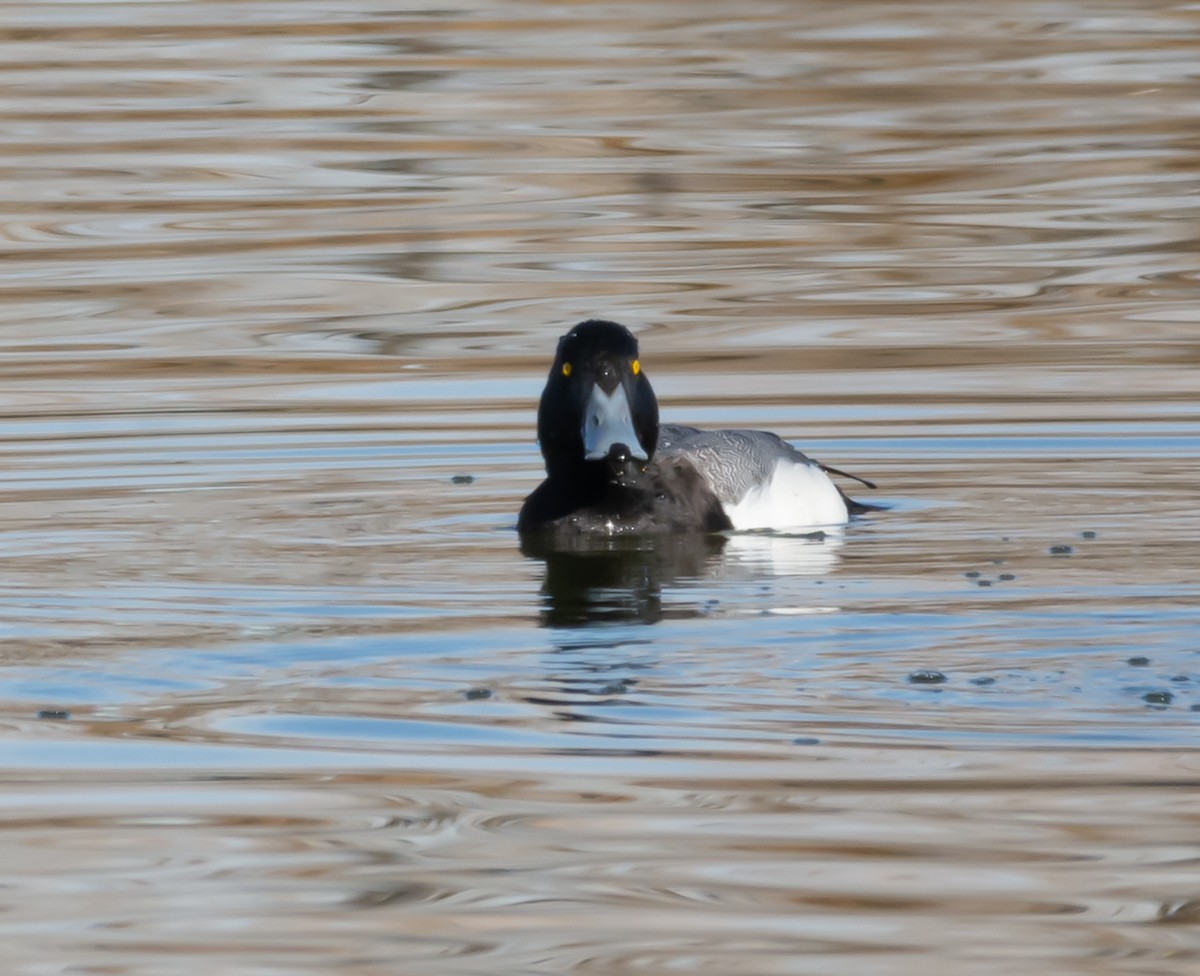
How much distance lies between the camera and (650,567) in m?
9.86

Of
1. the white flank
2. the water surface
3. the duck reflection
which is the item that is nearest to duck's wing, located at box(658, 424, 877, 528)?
the white flank

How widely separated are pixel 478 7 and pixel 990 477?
1640cm

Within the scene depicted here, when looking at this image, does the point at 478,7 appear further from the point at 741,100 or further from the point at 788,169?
the point at 788,169

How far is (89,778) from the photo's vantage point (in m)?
6.77

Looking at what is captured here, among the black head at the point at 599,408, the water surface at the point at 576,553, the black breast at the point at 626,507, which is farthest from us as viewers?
the black breast at the point at 626,507

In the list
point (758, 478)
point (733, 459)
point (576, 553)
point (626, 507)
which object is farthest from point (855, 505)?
point (576, 553)

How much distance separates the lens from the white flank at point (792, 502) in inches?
421

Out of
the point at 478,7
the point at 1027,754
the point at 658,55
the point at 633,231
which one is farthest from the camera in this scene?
the point at 478,7

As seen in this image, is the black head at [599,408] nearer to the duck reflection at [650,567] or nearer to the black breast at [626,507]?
the black breast at [626,507]

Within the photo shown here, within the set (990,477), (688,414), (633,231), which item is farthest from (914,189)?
(990,477)

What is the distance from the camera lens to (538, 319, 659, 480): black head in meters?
10.3

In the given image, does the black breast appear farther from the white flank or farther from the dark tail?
the dark tail

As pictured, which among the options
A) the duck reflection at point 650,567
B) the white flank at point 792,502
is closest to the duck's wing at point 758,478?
the white flank at point 792,502

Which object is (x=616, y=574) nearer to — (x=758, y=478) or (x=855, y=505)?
(x=758, y=478)
